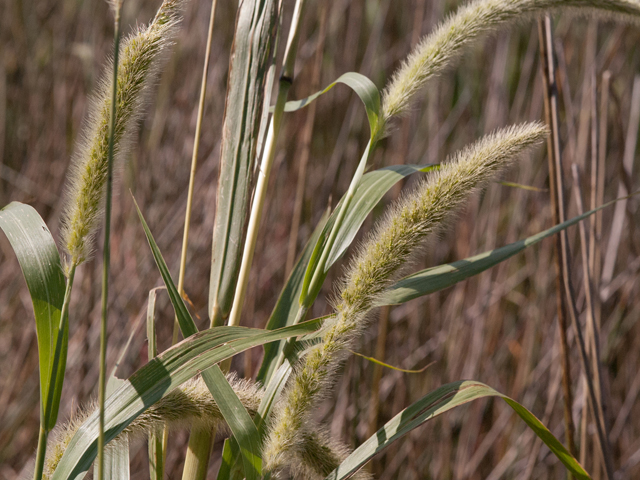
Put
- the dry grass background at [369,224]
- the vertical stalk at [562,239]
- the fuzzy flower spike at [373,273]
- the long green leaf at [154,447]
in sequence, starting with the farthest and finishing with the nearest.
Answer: the dry grass background at [369,224], the vertical stalk at [562,239], the long green leaf at [154,447], the fuzzy flower spike at [373,273]

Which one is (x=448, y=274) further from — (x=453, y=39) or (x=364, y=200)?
(x=453, y=39)

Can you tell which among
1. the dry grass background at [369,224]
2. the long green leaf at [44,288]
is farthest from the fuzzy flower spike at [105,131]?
the dry grass background at [369,224]

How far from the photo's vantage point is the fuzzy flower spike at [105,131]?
46cm

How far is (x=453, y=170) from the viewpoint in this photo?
0.49 m

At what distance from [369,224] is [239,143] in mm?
1174

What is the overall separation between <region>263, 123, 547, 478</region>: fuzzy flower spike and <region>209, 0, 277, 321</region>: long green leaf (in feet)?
0.54

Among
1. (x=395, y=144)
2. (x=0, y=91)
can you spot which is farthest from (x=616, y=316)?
(x=0, y=91)

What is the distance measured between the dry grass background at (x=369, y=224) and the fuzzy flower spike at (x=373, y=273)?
37.3 inches

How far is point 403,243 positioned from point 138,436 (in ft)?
1.09

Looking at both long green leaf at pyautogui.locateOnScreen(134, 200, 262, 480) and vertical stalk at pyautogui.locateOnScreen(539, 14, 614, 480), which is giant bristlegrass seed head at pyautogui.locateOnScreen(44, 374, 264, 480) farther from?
vertical stalk at pyautogui.locateOnScreen(539, 14, 614, 480)

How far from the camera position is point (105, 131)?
45cm

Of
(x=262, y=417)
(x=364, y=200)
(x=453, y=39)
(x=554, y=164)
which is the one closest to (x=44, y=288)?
(x=262, y=417)

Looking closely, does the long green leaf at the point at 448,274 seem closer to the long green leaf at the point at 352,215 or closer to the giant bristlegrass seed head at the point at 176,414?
the long green leaf at the point at 352,215

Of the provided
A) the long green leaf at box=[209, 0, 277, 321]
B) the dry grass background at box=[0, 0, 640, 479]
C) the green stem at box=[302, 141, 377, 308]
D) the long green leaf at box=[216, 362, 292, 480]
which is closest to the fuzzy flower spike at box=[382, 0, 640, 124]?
the green stem at box=[302, 141, 377, 308]
